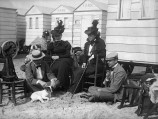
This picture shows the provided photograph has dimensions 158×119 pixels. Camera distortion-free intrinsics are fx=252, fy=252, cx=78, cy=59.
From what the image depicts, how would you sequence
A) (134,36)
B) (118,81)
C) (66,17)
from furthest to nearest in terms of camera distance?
(66,17) < (134,36) < (118,81)

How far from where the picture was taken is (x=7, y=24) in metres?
15.3

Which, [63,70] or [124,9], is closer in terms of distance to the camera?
[63,70]

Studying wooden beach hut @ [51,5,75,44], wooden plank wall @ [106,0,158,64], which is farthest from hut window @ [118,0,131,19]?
wooden beach hut @ [51,5,75,44]

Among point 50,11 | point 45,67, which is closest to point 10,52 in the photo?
point 45,67

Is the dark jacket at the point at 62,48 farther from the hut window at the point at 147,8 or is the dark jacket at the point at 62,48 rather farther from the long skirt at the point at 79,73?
the hut window at the point at 147,8

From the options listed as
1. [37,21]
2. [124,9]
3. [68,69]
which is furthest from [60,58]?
A: [37,21]

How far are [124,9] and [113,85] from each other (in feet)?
9.74

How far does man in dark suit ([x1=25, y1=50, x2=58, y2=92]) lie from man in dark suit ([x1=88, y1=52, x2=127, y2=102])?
3.52 ft

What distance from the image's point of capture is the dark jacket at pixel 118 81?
5270mm

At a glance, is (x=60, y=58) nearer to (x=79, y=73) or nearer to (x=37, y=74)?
(x=79, y=73)

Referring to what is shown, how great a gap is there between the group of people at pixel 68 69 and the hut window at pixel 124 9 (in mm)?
901

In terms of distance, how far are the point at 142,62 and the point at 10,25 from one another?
10.4m

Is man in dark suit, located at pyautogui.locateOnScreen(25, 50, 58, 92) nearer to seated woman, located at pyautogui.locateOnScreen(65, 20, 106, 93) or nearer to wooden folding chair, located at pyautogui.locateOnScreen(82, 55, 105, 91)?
seated woman, located at pyautogui.locateOnScreen(65, 20, 106, 93)

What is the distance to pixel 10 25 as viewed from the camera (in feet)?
51.0
